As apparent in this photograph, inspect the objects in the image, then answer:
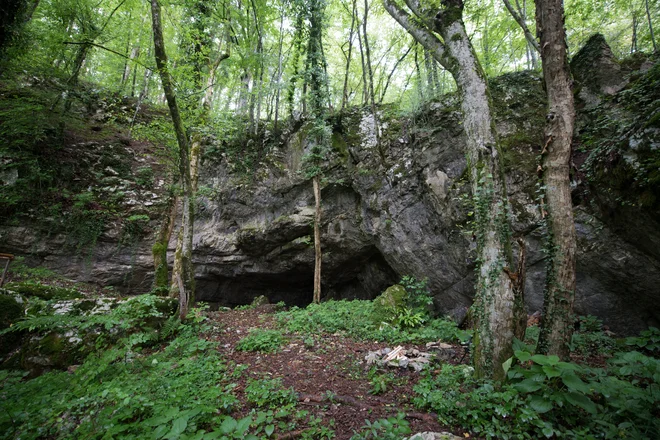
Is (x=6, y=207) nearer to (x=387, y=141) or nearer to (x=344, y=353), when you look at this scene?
Result: (x=344, y=353)

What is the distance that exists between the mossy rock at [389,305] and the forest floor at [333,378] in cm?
110

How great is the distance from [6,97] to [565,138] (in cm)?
1685

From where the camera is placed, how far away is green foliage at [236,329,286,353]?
5020 mm

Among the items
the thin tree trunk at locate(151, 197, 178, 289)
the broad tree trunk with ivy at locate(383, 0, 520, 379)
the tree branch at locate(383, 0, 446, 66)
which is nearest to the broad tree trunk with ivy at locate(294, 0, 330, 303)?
the thin tree trunk at locate(151, 197, 178, 289)

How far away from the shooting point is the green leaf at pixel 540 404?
7.88 ft

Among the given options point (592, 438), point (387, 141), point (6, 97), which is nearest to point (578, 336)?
point (592, 438)

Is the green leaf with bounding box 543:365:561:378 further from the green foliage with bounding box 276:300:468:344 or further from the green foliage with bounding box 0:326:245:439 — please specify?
the green foliage with bounding box 0:326:245:439

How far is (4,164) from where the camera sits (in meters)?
8.90

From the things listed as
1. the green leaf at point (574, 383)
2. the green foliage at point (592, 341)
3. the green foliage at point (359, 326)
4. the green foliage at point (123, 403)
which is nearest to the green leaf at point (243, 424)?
the green foliage at point (123, 403)

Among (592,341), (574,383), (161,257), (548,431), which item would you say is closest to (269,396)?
(548,431)

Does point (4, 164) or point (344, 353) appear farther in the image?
point (4, 164)

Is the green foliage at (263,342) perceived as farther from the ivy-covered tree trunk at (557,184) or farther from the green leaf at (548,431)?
the ivy-covered tree trunk at (557,184)

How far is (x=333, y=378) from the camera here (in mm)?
3965

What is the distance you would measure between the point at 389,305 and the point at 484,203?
401 centimetres
